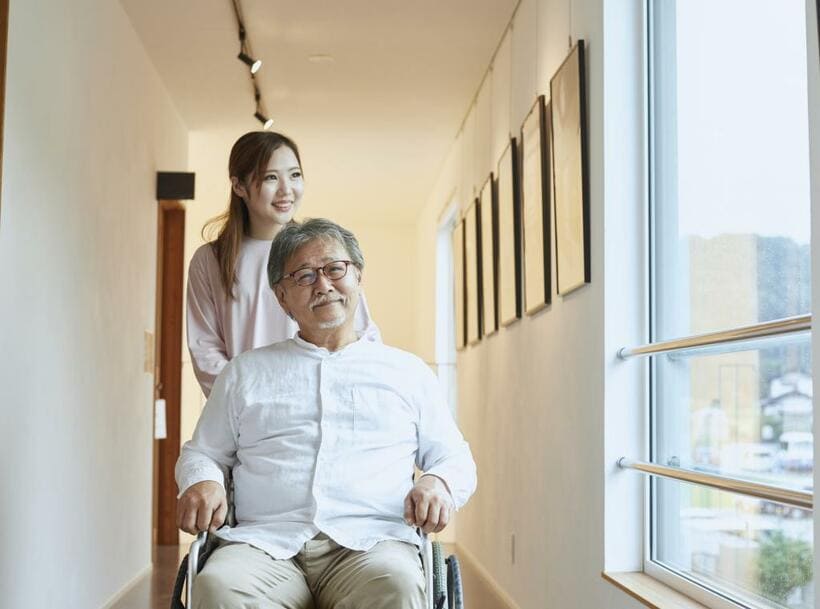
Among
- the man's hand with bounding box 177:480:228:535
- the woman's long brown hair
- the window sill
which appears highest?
the woman's long brown hair

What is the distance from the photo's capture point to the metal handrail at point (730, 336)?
2027 mm

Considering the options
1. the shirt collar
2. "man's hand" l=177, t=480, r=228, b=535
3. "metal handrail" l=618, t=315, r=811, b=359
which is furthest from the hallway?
"man's hand" l=177, t=480, r=228, b=535

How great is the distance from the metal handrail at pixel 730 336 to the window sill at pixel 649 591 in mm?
589

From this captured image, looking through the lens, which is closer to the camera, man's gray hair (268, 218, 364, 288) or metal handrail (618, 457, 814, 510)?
metal handrail (618, 457, 814, 510)

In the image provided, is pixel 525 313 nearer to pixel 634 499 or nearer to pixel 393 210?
pixel 634 499

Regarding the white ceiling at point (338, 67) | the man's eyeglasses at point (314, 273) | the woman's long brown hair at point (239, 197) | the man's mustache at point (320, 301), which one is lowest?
the man's mustache at point (320, 301)

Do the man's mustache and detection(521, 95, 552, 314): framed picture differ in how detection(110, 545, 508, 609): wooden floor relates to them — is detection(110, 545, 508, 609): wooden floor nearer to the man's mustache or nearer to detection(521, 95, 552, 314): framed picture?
detection(521, 95, 552, 314): framed picture

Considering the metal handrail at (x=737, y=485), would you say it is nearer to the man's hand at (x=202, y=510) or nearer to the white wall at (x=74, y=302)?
the man's hand at (x=202, y=510)

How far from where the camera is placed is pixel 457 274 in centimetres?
749

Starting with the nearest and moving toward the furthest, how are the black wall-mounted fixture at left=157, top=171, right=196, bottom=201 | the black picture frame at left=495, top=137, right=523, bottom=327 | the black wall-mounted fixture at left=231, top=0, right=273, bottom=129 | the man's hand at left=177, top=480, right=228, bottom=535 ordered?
the man's hand at left=177, top=480, right=228, bottom=535 < the black picture frame at left=495, top=137, right=523, bottom=327 < the black wall-mounted fixture at left=231, top=0, right=273, bottom=129 < the black wall-mounted fixture at left=157, top=171, right=196, bottom=201

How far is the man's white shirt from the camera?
219 cm

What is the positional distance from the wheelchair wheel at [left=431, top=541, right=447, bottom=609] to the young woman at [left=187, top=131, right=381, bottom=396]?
2.81ft

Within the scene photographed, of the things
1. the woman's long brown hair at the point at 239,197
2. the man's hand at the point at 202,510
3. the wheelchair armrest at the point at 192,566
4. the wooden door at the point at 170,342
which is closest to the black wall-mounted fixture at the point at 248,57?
the wooden door at the point at 170,342

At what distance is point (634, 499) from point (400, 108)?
4.17 m
